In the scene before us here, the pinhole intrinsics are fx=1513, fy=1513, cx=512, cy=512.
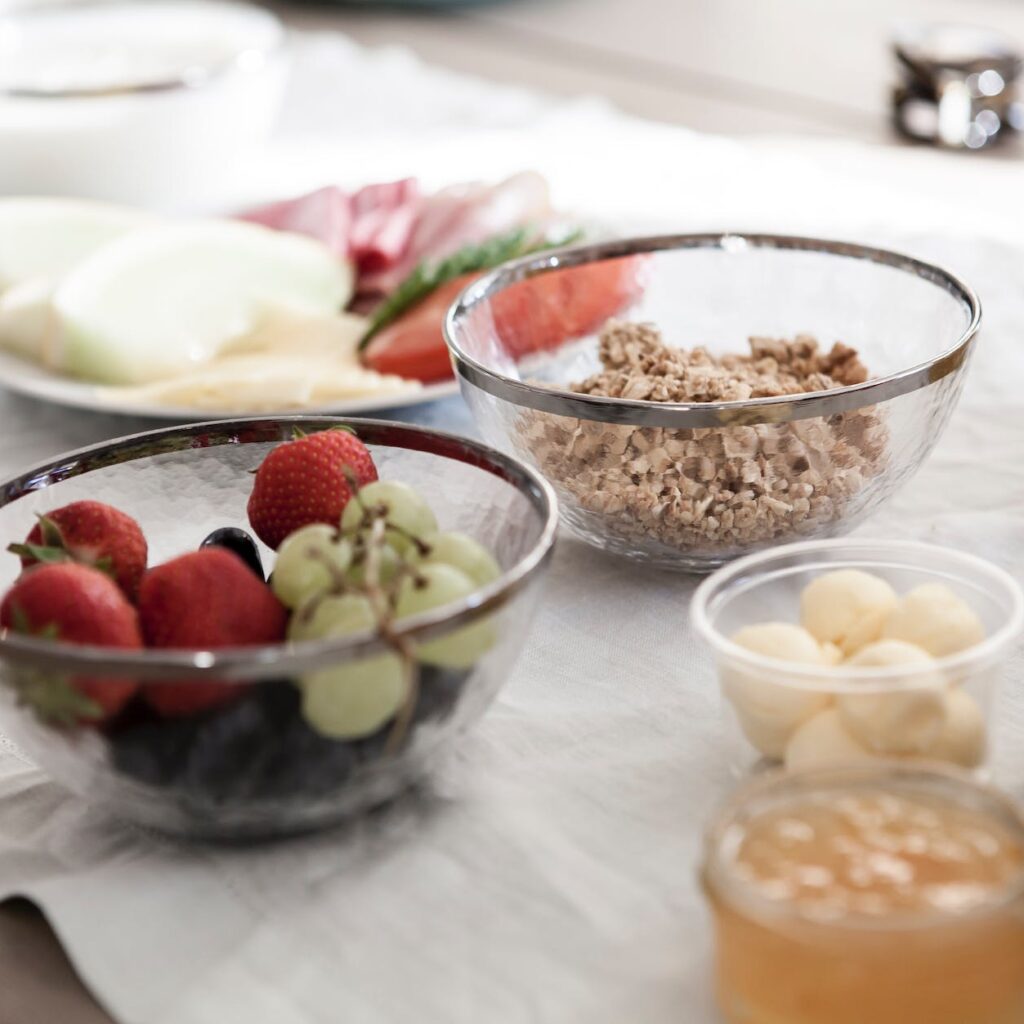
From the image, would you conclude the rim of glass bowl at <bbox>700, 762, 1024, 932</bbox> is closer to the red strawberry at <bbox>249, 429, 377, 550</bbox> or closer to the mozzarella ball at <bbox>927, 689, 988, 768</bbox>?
the mozzarella ball at <bbox>927, 689, 988, 768</bbox>

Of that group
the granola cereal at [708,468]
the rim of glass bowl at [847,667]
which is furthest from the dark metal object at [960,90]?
the rim of glass bowl at [847,667]

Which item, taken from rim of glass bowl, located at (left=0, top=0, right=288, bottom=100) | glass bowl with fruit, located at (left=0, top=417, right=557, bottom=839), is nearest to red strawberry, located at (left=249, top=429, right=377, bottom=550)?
glass bowl with fruit, located at (left=0, top=417, right=557, bottom=839)

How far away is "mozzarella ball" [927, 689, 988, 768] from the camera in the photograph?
0.52 metres

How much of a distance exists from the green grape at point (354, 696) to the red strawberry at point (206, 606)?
2.0 inches

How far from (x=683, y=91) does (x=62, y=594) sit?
138 cm

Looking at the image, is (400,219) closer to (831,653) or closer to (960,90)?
(960,90)

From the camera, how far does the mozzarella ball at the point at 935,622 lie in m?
0.55

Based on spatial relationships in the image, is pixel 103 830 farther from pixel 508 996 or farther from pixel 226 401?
pixel 226 401

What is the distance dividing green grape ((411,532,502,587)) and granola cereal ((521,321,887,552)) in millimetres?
150

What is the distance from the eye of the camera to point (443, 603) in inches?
20.6

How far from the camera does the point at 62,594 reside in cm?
53

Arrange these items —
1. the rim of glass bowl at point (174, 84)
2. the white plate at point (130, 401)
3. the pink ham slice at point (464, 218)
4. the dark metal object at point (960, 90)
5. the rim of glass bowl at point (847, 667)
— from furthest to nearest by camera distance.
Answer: the dark metal object at point (960, 90) → the rim of glass bowl at point (174, 84) → the pink ham slice at point (464, 218) → the white plate at point (130, 401) → the rim of glass bowl at point (847, 667)

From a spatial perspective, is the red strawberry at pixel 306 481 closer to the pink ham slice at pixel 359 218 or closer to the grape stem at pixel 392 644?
the grape stem at pixel 392 644

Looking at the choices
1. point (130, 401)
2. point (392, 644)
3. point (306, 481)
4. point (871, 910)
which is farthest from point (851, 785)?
point (130, 401)
